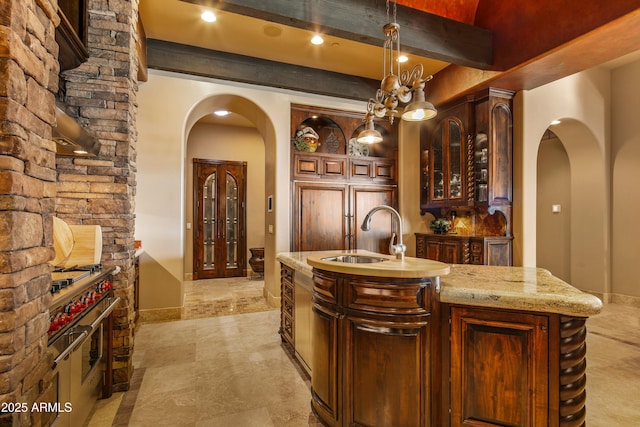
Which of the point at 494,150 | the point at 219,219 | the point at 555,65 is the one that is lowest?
the point at 219,219

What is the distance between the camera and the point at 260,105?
4492mm

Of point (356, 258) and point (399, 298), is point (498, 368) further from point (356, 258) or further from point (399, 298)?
point (356, 258)

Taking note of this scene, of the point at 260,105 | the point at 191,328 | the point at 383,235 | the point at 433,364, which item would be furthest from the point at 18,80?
the point at 383,235

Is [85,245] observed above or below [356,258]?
above

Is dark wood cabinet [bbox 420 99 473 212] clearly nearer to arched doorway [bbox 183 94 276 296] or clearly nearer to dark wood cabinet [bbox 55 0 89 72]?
arched doorway [bbox 183 94 276 296]

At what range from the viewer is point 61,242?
192cm

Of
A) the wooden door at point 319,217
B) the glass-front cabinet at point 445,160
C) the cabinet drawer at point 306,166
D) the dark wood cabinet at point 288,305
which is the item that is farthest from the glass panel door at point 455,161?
the dark wood cabinet at point 288,305

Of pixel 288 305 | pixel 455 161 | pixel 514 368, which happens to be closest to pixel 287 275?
pixel 288 305

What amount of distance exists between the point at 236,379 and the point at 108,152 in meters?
1.98

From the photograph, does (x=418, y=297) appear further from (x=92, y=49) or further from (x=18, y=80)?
(x=92, y=49)

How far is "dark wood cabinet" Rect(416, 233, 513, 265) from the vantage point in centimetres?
410

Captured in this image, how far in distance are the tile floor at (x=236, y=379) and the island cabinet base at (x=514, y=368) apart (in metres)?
0.92

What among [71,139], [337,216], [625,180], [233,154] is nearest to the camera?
[71,139]

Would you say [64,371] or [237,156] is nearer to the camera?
[64,371]
